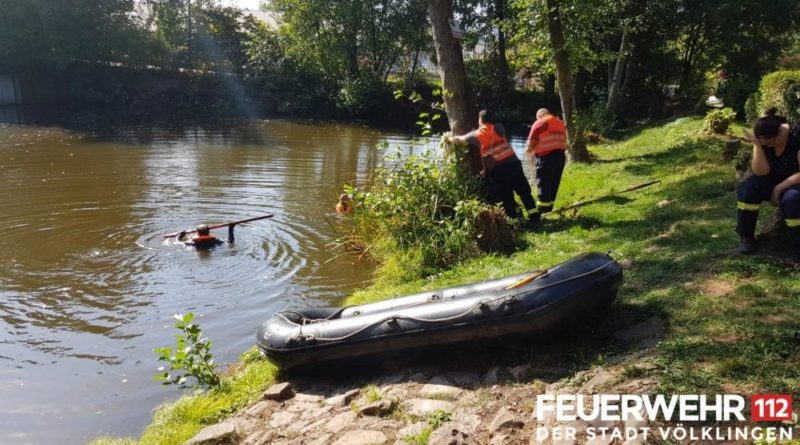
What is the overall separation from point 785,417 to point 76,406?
519cm

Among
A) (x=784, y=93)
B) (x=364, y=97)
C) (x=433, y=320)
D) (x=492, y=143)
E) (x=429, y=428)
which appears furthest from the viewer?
(x=364, y=97)

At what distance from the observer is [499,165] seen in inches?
312

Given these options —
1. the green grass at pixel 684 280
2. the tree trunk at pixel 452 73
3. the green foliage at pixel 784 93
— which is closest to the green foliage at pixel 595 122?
the green foliage at pixel 784 93

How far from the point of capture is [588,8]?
11719 millimetres

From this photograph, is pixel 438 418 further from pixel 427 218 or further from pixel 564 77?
pixel 564 77

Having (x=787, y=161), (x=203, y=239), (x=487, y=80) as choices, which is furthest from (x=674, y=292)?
(x=487, y=80)

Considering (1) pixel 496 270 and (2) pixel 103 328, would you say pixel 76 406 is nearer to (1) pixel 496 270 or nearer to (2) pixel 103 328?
(2) pixel 103 328

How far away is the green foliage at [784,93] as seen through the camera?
1206 centimetres

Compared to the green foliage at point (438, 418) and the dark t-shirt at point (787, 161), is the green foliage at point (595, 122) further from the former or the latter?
the green foliage at point (438, 418)

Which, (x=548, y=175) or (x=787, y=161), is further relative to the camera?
(x=548, y=175)

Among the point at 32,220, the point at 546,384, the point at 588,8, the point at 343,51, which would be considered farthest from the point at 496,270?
the point at 343,51

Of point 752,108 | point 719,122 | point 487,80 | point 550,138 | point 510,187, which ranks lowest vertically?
point 510,187

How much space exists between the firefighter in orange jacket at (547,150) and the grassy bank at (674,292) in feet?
1.75

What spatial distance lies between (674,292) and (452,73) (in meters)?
5.13
